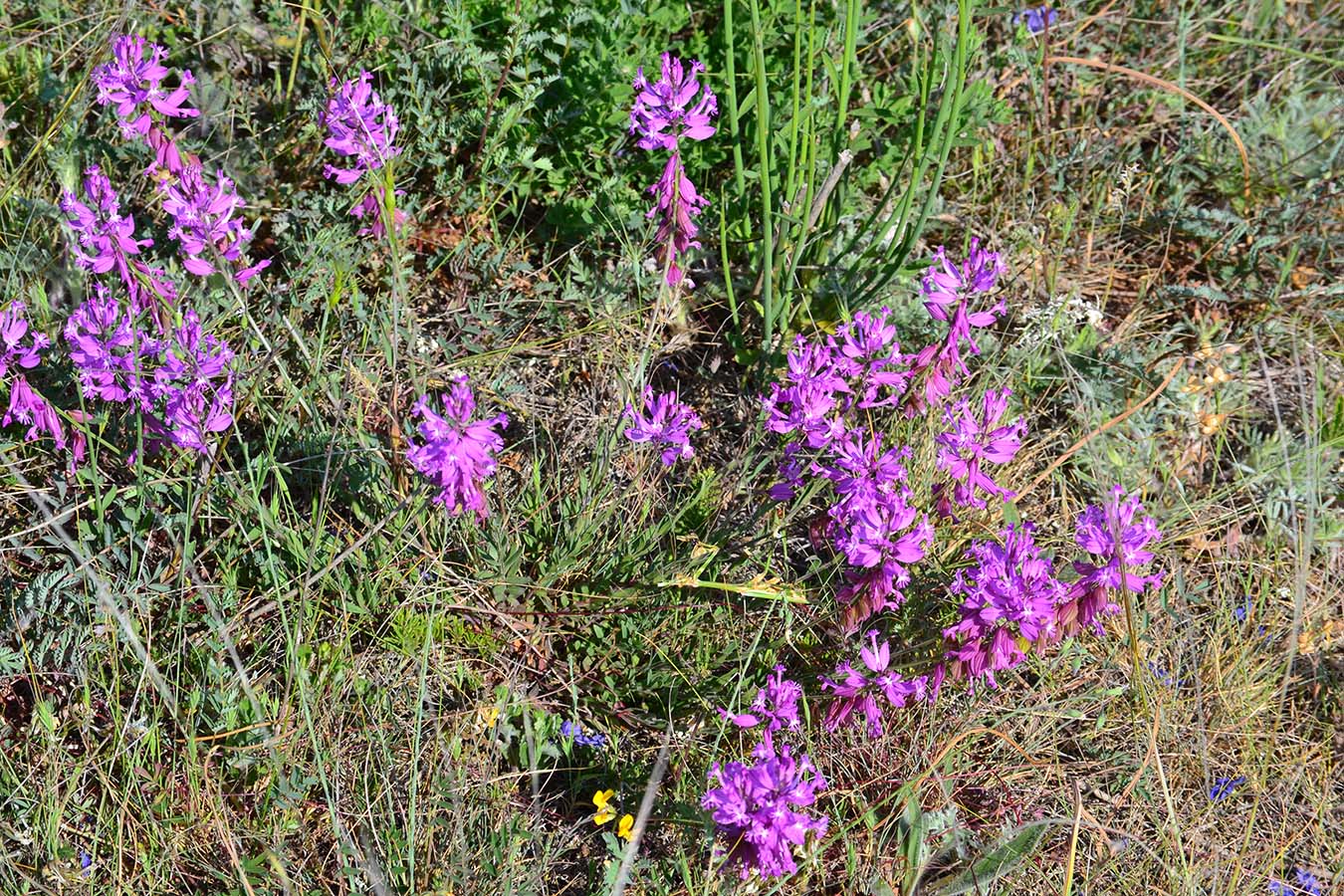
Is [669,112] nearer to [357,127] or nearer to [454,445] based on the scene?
[357,127]

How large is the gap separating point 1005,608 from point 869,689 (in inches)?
12.9

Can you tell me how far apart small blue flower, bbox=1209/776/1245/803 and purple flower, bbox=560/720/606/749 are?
1299mm

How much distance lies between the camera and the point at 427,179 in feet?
10.6

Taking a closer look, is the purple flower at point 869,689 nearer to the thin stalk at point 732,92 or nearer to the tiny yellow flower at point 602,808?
the tiny yellow flower at point 602,808

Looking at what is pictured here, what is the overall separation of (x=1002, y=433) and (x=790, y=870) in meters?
0.92

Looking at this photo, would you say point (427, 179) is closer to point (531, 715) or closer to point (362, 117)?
point (362, 117)

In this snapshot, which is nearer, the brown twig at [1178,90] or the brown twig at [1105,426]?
the brown twig at [1105,426]

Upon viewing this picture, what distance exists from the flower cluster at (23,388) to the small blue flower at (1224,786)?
252 centimetres

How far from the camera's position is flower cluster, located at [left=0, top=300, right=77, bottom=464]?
7.61ft

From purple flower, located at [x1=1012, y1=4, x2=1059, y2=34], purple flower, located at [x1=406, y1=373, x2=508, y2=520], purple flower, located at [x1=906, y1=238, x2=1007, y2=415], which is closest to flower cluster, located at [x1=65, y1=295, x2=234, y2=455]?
purple flower, located at [x1=406, y1=373, x2=508, y2=520]

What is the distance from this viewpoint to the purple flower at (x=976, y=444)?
2289mm

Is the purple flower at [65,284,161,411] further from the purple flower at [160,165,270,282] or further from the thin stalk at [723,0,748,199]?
the thin stalk at [723,0,748,199]

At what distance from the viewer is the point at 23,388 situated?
7.68 feet

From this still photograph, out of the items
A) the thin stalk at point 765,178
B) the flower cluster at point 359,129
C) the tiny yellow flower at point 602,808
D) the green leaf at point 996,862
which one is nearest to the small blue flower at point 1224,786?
the green leaf at point 996,862
